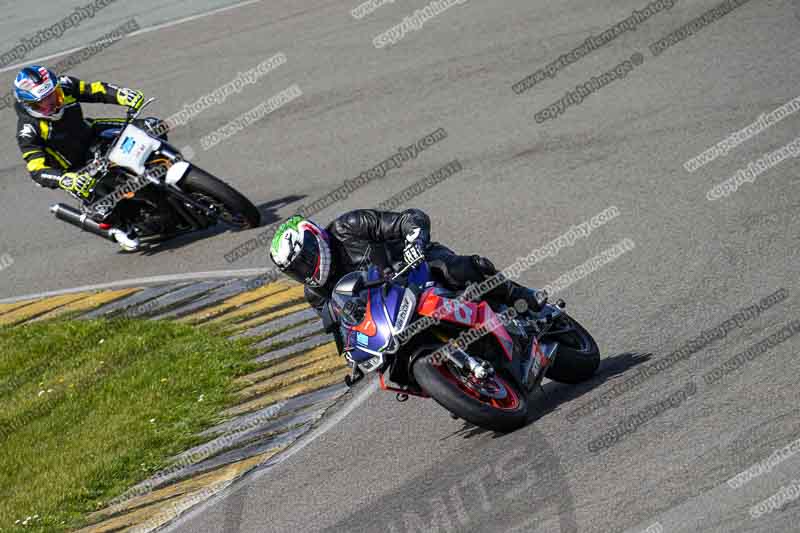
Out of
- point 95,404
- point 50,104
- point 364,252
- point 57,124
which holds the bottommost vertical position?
point 95,404

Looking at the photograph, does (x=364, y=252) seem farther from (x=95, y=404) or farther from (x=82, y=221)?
(x=82, y=221)

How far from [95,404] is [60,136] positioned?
4053mm

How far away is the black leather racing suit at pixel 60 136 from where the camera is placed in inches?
514

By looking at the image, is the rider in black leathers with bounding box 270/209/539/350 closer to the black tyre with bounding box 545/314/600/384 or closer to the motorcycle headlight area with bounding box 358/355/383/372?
the black tyre with bounding box 545/314/600/384

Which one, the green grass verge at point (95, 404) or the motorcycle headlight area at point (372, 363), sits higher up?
the motorcycle headlight area at point (372, 363)

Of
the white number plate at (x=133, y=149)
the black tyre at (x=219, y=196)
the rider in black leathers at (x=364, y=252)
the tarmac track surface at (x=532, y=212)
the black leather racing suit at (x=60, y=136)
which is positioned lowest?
the tarmac track surface at (x=532, y=212)

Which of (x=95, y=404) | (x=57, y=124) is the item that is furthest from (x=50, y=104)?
(x=95, y=404)

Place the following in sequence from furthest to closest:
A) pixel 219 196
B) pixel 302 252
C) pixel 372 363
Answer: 1. pixel 219 196
2. pixel 302 252
3. pixel 372 363

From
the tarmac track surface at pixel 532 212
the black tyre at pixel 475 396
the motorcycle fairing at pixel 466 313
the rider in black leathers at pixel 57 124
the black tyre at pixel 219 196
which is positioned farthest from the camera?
the rider in black leathers at pixel 57 124

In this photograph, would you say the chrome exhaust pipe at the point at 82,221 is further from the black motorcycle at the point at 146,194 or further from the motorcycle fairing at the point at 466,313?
the motorcycle fairing at the point at 466,313

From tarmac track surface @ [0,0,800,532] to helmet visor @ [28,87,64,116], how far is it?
1.94m

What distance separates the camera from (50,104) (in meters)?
12.9

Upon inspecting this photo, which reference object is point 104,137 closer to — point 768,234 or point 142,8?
point 768,234

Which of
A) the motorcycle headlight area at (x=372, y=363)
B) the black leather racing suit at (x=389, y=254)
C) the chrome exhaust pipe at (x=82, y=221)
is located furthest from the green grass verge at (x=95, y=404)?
the motorcycle headlight area at (x=372, y=363)
